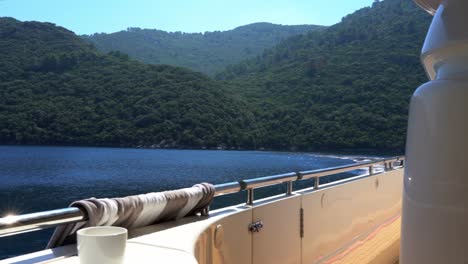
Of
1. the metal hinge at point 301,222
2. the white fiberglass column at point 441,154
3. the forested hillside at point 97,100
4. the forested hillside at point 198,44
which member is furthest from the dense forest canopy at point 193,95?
the white fiberglass column at point 441,154

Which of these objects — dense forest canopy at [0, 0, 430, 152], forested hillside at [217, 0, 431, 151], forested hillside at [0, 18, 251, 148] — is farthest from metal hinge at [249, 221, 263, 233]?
forested hillside at [0, 18, 251, 148]

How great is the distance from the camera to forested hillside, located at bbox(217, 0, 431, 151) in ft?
136

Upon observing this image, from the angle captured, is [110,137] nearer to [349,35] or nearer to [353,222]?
[349,35]

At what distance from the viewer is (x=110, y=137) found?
59.2 meters

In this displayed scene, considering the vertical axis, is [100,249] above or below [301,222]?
above

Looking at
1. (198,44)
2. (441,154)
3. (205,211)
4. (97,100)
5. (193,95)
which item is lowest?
(205,211)

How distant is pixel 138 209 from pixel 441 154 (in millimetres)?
818

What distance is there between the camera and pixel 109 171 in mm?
43312

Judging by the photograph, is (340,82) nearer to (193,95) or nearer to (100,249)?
(193,95)

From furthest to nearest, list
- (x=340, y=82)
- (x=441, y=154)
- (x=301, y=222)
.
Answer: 1. (x=340, y=82)
2. (x=301, y=222)
3. (x=441, y=154)

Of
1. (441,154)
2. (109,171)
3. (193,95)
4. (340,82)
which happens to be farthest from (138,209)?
(193,95)

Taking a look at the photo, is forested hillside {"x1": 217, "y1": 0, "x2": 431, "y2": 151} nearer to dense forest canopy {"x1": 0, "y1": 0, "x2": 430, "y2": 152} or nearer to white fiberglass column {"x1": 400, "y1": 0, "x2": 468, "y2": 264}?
dense forest canopy {"x1": 0, "y1": 0, "x2": 430, "y2": 152}

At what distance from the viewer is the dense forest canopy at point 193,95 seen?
2046 inches

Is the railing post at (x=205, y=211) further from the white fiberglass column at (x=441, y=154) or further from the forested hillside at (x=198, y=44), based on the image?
the forested hillside at (x=198, y=44)
